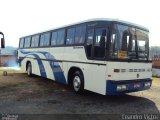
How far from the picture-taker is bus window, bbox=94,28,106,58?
8844 mm

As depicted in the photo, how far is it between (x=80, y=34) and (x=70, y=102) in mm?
2964

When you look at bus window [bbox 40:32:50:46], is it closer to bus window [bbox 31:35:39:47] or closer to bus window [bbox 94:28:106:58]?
bus window [bbox 31:35:39:47]

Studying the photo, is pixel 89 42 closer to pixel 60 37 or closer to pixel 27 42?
pixel 60 37

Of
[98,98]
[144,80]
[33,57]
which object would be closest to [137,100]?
[144,80]

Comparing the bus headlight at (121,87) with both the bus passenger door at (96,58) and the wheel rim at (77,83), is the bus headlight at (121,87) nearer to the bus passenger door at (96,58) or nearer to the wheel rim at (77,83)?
the bus passenger door at (96,58)

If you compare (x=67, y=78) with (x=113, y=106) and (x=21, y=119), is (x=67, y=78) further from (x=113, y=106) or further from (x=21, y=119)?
(x=21, y=119)

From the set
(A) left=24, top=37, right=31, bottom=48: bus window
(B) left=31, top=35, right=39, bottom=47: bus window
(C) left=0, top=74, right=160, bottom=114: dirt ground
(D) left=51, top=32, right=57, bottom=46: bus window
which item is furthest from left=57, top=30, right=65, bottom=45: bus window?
(A) left=24, top=37, right=31, bottom=48: bus window

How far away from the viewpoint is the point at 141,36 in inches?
387

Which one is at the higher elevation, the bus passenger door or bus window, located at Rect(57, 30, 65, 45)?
bus window, located at Rect(57, 30, 65, 45)

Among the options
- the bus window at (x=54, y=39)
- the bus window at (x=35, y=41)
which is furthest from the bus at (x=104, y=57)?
the bus window at (x=35, y=41)

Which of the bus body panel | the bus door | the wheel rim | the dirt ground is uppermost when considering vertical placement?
the bus door

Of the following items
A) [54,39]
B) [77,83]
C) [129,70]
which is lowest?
[77,83]

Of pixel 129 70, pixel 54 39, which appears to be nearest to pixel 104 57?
pixel 129 70

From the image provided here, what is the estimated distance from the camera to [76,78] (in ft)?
34.9
